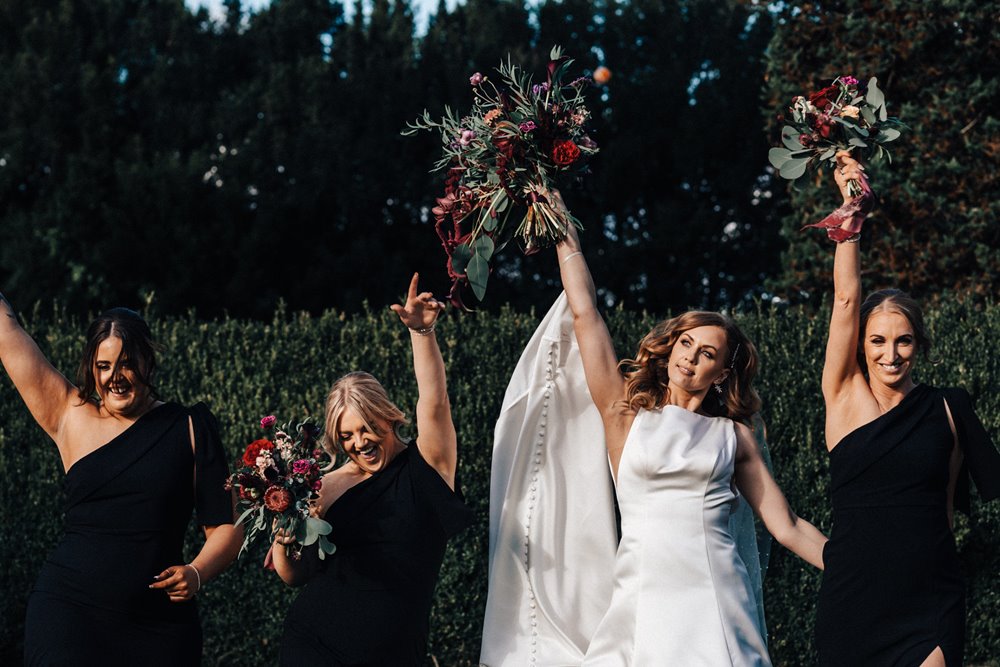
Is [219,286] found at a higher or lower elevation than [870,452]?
higher

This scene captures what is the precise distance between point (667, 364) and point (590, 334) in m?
0.39

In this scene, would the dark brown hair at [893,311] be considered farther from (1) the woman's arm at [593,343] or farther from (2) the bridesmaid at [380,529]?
(2) the bridesmaid at [380,529]

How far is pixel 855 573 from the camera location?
4.23m

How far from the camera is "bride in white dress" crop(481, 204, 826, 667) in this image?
4.17 metres

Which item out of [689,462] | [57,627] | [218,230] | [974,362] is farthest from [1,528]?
[218,230]

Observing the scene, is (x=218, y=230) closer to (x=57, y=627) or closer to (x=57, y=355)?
(x=57, y=355)

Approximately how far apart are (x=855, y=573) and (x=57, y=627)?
2789 millimetres

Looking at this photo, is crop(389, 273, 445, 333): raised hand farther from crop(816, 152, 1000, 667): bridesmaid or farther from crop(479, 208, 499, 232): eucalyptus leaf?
crop(816, 152, 1000, 667): bridesmaid

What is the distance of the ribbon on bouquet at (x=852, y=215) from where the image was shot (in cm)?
416

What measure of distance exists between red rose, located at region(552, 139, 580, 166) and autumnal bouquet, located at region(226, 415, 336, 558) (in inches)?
56.4

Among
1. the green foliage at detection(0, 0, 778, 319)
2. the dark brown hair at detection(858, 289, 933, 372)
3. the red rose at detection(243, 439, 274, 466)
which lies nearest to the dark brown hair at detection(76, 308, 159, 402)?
the red rose at detection(243, 439, 274, 466)

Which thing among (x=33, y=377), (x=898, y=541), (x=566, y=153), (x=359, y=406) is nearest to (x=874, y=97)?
(x=566, y=153)

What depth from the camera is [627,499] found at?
431 cm

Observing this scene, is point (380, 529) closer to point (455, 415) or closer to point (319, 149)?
point (455, 415)
